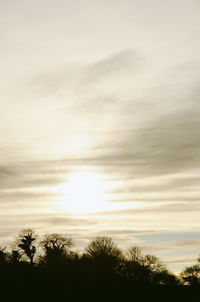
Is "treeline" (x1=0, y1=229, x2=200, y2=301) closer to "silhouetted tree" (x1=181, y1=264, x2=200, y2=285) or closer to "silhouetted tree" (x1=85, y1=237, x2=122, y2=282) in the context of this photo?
"silhouetted tree" (x1=85, y1=237, x2=122, y2=282)

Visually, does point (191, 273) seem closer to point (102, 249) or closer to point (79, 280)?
point (102, 249)

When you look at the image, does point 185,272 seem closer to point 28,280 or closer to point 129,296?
point 129,296

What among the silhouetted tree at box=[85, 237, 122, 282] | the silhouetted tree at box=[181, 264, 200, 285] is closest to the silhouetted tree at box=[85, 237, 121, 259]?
the silhouetted tree at box=[85, 237, 122, 282]

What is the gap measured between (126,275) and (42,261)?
22872mm

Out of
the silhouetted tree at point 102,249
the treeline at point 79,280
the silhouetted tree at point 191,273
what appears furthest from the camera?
the silhouetted tree at point 191,273

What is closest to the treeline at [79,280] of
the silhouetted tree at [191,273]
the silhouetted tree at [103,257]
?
the silhouetted tree at [103,257]

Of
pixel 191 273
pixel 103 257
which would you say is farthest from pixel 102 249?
pixel 191 273

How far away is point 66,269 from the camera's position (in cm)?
8031

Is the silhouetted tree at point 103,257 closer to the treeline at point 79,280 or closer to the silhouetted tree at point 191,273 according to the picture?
the treeline at point 79,280

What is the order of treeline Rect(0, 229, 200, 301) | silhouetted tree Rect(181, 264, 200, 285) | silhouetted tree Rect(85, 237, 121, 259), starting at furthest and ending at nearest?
silhouetted tree Rect(181, 264, 200, 285)
silhouetted tree Rect(85, 237, 121, 259)
treeline Rect(0, 229, 200, 301)

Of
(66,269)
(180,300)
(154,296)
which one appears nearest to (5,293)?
(66,269)

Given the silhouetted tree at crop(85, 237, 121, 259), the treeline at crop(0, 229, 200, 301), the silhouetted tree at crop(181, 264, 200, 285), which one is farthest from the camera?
the silhouetted tree at crop(181, 264, 200, 285)

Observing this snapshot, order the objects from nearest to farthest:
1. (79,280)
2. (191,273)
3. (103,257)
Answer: (79,280), (103,257), (191,273)

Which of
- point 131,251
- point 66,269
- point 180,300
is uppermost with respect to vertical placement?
point 131,251
